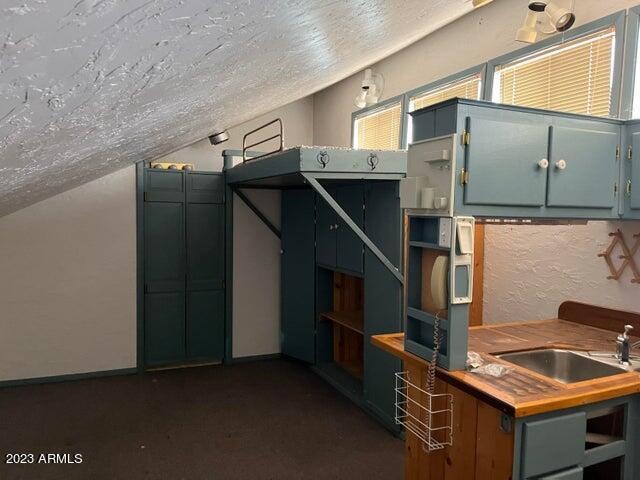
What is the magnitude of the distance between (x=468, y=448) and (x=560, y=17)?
2.27 meters

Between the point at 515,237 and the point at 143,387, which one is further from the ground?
the point at 515,237

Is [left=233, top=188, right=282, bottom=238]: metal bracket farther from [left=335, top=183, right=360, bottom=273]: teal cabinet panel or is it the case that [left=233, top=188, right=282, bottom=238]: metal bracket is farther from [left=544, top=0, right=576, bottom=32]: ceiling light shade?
[left=544, top=0, right=576, bottom=32]: ceiling light shade

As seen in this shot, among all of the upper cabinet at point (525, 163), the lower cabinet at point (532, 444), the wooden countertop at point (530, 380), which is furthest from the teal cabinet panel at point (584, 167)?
the lower cabinet at point (532, 444)

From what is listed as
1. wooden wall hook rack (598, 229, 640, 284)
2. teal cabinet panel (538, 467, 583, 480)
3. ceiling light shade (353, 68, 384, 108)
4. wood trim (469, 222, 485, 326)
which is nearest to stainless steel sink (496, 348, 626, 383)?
teal cabinet panel (538, 467, 583, 480)

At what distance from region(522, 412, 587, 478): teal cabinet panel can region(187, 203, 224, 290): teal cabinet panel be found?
140 inches

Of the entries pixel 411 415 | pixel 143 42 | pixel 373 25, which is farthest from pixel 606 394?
pixel 143 42

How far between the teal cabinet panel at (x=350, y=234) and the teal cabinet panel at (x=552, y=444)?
2.07 metres

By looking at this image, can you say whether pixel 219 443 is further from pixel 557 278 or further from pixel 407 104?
pixel 407 104

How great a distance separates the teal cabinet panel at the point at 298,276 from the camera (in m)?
4.43

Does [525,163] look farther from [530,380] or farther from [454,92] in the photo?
[454,92]

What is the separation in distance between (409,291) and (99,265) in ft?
10.7

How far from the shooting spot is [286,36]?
3.53ft

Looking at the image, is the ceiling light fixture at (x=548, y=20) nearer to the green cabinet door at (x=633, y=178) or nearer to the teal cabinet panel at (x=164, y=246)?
the green cabinet door at (x=633, y=178)

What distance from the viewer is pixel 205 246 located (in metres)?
4.61
